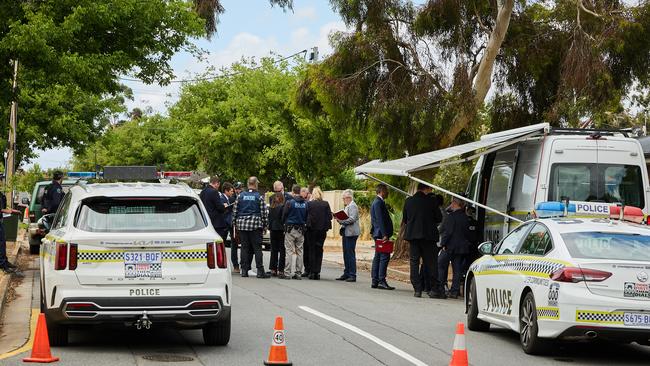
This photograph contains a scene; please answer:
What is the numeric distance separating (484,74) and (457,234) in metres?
7.98

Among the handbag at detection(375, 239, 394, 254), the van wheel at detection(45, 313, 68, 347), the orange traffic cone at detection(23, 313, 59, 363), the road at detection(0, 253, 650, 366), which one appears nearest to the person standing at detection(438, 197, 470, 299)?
the road at detection(0, 253, 650, 366)

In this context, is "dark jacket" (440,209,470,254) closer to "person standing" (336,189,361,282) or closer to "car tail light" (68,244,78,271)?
"person standing" (336,189,361,282)

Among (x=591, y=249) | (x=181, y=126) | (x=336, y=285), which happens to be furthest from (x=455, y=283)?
(x=181, y=126)

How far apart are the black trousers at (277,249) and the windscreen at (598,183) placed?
7446mm

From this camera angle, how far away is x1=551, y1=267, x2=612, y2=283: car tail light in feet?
36.0

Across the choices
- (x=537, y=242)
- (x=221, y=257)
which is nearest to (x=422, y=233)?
(x=537, y=242)

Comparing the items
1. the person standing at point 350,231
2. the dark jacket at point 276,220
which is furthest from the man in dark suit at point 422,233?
the dark jacket at point 276,220

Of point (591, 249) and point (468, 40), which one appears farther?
point (468, 40)

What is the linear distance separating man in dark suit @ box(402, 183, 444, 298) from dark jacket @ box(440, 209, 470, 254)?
294mm

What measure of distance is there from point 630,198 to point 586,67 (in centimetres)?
809

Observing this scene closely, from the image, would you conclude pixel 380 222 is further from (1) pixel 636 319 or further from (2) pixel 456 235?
(1) pixel 636 319

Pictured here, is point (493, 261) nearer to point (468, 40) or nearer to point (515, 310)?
point (515, 310)

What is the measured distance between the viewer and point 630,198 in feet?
54.2

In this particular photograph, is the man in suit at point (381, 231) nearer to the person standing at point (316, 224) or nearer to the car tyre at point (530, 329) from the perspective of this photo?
the person standing at point (316, 224)
